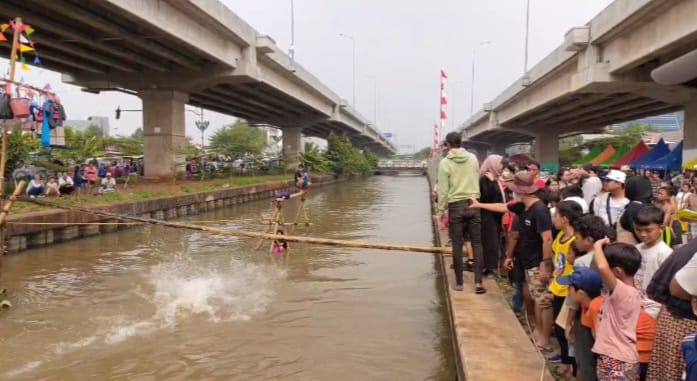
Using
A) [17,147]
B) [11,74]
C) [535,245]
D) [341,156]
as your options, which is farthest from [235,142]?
[535,245]

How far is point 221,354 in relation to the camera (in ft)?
16.8

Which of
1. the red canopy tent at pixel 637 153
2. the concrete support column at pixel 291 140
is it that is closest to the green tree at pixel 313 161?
the concrete support column at pixel 291 140

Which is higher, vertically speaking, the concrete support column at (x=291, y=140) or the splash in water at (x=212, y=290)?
the concrete support column at (x=291, y=140)

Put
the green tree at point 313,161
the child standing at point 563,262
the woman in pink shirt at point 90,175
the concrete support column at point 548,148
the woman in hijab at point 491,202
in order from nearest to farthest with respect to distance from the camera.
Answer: the child standing at point 563,262
the woman in hijab at point 491,202
the woman in pink shirt at point 90,175
the green tree at point 313,161
the concrete support column at point 548,148

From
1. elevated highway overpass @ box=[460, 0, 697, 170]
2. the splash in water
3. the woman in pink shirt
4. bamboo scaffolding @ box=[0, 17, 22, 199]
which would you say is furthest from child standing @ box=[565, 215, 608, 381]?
the woman in pink shirt

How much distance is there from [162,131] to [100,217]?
11448 mm

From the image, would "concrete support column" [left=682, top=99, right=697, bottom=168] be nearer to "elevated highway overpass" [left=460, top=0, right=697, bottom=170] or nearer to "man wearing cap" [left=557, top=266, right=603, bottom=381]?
"elevated highway overpass" [left=460, top=0, right=697, bottom=170]

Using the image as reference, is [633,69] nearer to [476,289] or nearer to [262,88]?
[476,289]

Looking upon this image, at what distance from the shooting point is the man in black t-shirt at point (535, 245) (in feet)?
14.6

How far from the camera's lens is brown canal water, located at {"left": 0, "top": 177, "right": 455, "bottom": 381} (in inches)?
192

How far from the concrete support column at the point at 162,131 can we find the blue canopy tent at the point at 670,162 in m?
20.4

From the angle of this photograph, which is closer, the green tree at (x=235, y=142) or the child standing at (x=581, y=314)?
the child standing at (x=581, y=314)

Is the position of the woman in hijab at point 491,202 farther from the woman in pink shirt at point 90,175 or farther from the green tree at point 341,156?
the green tree at point 341,156

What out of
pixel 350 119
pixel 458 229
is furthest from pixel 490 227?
pixel 350 119
